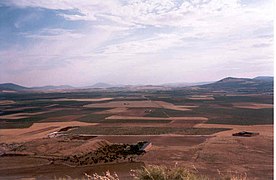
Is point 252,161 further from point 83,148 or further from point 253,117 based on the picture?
point 253,117

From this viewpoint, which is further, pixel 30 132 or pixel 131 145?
pixel 30 132

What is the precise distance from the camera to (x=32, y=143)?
35.2ft

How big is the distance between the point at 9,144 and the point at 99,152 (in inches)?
134

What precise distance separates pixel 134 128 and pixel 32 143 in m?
4.63

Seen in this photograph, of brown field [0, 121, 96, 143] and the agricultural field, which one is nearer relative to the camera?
the agricultural field

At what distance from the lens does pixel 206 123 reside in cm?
1566

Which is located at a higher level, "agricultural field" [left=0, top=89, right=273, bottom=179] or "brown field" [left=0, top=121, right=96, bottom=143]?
"brown field" [left=0, top=121, right=96, bottom=143]

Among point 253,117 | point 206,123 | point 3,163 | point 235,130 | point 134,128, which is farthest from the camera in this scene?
point 253,117

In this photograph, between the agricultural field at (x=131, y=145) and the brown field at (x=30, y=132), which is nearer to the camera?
the agricultural field at (x=131, y=145)

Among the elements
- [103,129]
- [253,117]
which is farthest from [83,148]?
[253,117]

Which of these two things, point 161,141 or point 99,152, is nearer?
point 99,152

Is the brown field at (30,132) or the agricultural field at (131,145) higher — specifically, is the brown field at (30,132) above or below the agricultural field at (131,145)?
above

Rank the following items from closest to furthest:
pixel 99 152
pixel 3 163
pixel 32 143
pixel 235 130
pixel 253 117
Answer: pixel 3 163 < pixel 99 152 < pixel 32 143 < pixel 235 130 < pixel 253 117

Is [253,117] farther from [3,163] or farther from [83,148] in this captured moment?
[3,163]
